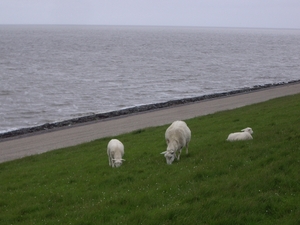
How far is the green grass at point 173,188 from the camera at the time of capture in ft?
29.3

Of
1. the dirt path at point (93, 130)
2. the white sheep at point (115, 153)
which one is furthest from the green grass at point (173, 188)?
the dirt path at point (93, 130)

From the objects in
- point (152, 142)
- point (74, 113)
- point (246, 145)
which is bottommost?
point (74, 113)

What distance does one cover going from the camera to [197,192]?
10.0 metres

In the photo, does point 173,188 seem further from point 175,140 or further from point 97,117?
point 97,117

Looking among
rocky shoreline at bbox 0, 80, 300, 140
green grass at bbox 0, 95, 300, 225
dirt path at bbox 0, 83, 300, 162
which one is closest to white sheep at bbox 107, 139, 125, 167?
green grass at bbox 0, 95, 300, 225

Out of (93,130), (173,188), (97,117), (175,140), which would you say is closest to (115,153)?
(175,140)

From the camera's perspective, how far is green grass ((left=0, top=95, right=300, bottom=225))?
351 inches

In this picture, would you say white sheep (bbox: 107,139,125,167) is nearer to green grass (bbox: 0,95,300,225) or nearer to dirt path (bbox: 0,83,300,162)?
green grass (bbox: 0,95,300,225)

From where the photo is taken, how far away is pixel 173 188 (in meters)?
10.7

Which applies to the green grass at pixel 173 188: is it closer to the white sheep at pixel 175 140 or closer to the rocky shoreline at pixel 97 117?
the white sheep at pixel 175 140

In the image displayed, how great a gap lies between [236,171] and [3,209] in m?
6.17

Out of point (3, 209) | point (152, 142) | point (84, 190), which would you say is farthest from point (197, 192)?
point (152, 142)

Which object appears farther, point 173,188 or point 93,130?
point 93,130

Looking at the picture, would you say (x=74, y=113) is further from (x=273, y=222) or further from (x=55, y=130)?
(x=273, y=222)
